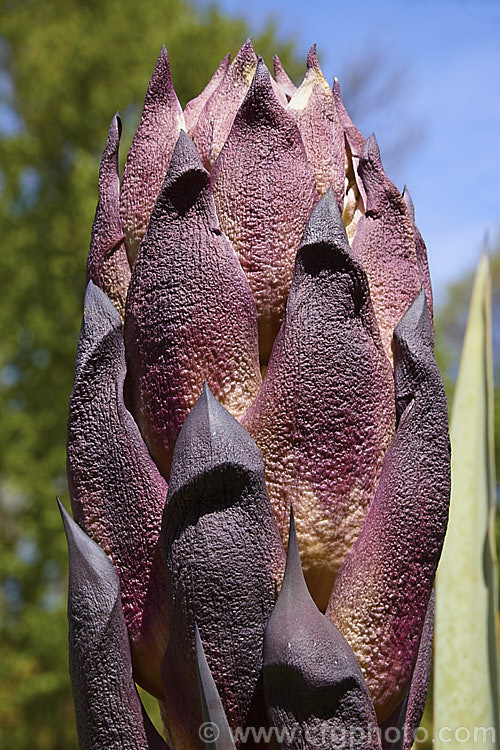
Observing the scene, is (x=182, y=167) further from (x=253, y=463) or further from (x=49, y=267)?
(x=49, y=267)

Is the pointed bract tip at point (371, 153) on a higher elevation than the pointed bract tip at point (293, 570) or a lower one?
higher

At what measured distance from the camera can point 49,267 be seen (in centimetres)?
681

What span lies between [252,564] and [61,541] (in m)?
5.79

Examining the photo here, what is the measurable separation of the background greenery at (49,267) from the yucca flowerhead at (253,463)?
18.4 ft

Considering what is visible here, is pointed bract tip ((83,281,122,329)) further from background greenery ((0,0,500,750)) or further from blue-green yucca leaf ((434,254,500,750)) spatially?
background greenery ((0,0,500,750))

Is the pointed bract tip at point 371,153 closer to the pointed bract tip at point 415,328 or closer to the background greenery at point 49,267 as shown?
the pointed bract tip at point 415,328

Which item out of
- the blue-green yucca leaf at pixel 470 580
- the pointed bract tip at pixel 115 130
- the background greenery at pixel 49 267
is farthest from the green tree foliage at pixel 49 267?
the pointed bract tip at pixel 115 130

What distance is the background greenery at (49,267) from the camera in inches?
244

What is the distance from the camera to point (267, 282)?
2.00ft

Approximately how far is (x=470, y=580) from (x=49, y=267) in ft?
20.5

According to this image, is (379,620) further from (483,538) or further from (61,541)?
(61,541)

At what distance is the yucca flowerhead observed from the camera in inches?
21.0

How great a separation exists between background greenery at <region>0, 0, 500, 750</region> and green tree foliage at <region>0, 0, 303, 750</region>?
0.01m

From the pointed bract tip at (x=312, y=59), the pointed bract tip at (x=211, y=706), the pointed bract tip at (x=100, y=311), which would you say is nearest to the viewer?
the pointed bract tip at (x=211, y=706)
